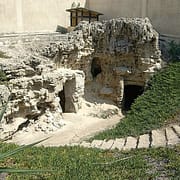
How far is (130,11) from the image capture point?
2639 cm

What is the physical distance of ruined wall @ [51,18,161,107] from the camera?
1870 cm

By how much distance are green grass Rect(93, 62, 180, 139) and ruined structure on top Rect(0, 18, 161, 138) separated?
1.10 metres

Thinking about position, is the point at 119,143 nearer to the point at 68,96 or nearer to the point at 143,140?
the point at 143,140

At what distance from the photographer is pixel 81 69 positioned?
20.1 m

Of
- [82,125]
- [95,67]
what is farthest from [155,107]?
[95,67]

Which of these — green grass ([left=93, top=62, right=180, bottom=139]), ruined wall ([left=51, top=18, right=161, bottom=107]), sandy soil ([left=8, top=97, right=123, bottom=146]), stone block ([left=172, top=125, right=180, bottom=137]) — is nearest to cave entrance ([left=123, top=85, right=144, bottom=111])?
ruined wall ([left=51, top=18, right=161, bottom=107])

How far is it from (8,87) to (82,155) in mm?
6596

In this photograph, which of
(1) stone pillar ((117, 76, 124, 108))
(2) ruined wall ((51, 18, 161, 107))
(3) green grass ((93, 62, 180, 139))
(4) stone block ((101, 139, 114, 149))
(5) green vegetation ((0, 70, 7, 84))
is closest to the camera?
(4) stone block ((101, 139, 114, 149))

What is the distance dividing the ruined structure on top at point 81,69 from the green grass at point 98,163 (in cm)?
656

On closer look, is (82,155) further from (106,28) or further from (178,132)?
(106,28)

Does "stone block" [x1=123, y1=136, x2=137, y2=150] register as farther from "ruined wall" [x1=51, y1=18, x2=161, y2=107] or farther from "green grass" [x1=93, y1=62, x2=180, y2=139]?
"ruined wall" [x1=51, y1=18, x2=161, y2=107]

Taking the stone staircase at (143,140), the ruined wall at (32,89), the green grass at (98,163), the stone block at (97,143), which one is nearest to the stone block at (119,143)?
the stone staircase at (143,140)

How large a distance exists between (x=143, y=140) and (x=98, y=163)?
4695 millimetres

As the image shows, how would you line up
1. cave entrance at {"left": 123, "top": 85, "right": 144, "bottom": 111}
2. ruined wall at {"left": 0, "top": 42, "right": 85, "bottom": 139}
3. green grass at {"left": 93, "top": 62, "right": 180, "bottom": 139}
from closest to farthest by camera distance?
green grass at {"left": 93, "top": 62, "right": 180, "bottom": 139} < ruined wall at {"left": 0, "top": 42, "right": 85, "bottom": 139} < cave entrance at {"left": 123, "top": 85, "right": 144, "bottom": 111}
